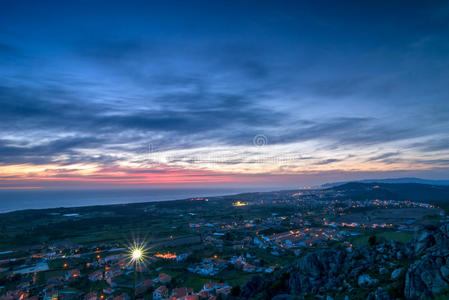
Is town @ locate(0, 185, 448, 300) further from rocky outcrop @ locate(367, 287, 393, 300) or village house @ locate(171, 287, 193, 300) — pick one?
rocky outcrop @ locate(367, 287, 393, 300)

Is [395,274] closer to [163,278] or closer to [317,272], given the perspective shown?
[317,272]

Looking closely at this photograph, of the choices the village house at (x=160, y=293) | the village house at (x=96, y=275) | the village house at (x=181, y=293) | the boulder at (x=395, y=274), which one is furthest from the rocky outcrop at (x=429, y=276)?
the village house at (x=96, y=275)

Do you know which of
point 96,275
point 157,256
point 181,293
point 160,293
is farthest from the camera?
point 157,256

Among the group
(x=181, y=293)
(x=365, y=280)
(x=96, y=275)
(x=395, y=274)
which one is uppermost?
(x=395, y=274)

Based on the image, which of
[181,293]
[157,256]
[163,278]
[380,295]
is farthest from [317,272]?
[157,256]

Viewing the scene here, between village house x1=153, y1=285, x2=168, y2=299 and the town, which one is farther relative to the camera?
the town

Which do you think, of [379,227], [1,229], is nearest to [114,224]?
[1,229]

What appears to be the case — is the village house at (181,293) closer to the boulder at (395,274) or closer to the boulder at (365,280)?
the boulder at (365,280)

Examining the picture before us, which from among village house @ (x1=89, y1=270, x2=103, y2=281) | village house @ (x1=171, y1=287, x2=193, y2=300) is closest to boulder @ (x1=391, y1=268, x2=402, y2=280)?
village house @ (x1=171, y1=287, x2=193, y2=300)

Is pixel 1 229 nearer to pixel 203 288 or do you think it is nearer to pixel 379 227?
pixel 203 288

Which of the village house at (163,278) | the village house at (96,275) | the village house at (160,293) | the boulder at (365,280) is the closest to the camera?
the boulder at (365,280)

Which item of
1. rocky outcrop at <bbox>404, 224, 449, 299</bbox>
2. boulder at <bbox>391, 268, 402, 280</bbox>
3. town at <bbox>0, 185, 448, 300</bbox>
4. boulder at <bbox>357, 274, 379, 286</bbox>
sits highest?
rocky outcrop at <bbox>404, 224, 449, 299</bbox>
